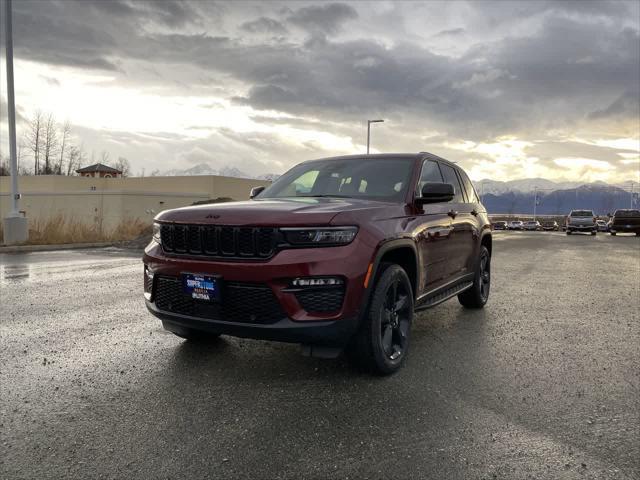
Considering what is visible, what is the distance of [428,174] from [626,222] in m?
35.8

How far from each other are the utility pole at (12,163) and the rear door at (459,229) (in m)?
13.5

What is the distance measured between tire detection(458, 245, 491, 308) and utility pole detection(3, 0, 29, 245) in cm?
1343

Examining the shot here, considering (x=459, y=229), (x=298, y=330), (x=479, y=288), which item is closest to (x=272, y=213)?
(x=298, y=330)

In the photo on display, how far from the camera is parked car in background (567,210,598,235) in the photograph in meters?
35.9

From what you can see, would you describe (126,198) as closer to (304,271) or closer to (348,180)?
(348,180)

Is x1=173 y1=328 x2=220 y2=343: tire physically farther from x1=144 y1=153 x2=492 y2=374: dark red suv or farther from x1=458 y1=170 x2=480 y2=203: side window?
x1=458 y1=170 x2=480 y2=203: side window

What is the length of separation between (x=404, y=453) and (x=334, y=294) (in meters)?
1.12

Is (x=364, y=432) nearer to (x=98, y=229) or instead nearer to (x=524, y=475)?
(x=524, y=475)

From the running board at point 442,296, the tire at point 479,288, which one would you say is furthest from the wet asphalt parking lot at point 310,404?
the tire at point 479,288

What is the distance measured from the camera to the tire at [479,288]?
655 centimetres

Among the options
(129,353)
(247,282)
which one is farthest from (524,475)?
(129,353)

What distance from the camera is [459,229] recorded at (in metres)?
5.67

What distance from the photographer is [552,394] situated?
3.63 meters

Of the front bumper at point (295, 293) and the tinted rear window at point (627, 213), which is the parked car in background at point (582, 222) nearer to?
the tinted rear window at point (627, 213)
